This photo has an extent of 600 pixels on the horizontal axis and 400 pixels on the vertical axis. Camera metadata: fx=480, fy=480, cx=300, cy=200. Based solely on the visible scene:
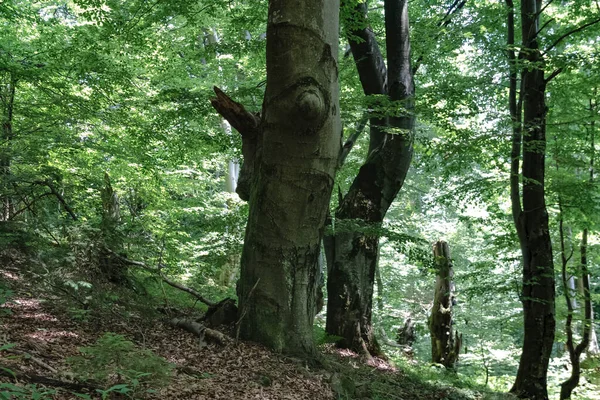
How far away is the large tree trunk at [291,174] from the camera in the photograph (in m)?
4.47

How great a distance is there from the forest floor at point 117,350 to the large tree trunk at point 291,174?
39cm

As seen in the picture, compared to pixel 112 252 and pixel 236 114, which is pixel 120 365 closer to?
pixel 112 252

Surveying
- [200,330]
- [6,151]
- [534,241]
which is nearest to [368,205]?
[534,241]

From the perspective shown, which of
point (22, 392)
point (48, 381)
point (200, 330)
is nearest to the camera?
point (22, 392)

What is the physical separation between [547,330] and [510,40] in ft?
15.5

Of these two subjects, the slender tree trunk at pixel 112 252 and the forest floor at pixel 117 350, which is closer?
the forest floor at pixel 117 350

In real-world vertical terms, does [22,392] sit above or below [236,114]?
below

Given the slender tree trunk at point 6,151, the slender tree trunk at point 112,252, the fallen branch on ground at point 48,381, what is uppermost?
the slender tree trunk at point 6,151

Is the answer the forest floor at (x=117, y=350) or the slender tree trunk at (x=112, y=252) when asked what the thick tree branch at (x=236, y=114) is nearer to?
the slender tree trunk at (x=112, y=252)

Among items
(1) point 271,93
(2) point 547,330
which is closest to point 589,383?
(2) point 547,330

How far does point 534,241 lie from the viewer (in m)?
7.30

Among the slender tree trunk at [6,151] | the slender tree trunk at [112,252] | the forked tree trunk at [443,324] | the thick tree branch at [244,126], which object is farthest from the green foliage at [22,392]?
the forked tree trunk at [443,324]

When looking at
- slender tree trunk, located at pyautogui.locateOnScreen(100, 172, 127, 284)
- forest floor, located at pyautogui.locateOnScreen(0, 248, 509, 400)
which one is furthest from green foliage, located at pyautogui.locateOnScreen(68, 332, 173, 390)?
slender tree trunk, located at pyautogui.locateOnScreen(100, 172, 127, 284)

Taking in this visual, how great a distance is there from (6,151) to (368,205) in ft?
17.6
